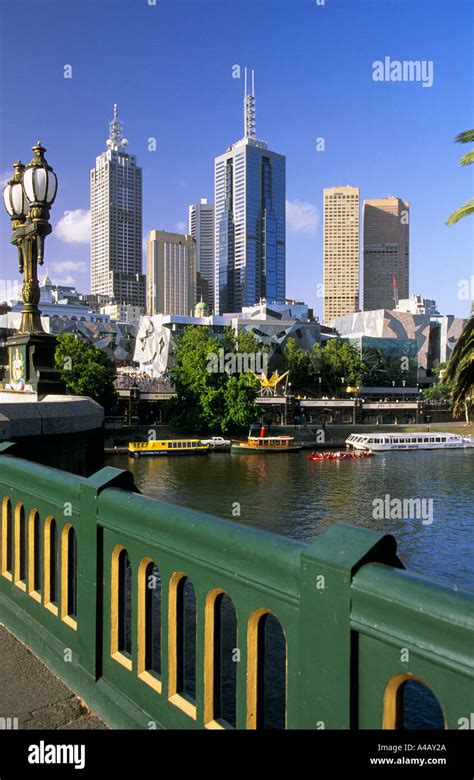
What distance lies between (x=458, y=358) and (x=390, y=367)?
356ft

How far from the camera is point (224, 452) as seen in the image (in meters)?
65.5

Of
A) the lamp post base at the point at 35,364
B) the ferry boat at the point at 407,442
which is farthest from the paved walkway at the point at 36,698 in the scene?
the ferry boat at the point at 407,442

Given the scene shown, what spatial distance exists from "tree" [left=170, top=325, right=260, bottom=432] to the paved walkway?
6668 cm

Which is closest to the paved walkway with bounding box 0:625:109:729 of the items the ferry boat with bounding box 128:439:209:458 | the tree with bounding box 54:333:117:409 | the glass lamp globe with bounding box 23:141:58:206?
the glass lamp globe with bounding box 23:141:58:206

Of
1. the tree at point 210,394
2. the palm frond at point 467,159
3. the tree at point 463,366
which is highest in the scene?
the palm frond at point 467,159

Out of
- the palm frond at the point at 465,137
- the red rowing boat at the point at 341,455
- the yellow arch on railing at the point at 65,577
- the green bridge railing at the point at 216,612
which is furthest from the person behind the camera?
the red rowing boat at the point at 341,455

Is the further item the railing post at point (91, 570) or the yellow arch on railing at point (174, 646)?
the railing post at point (91, 570)

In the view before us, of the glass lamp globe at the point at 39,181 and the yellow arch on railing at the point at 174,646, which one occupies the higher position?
the glass lamp globe at the point at 39,181

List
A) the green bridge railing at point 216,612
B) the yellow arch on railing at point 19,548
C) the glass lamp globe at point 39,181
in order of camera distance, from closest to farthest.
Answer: the green bridge railing at point 216,612
the yellow arch on railing at point 19,548
the glass lamp globe at point 39,181

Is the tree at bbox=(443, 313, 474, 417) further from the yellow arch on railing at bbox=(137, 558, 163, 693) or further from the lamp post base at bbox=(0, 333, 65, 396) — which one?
the yellow arch on railing at bbox=(137, 558, 163, 693)

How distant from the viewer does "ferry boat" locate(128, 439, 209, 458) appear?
60.1 metres

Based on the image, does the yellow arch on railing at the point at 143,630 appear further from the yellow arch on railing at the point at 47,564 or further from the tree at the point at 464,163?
the tree at the point at 464,163

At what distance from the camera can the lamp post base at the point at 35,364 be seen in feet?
42.5

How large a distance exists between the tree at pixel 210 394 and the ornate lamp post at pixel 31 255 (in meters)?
58.2
